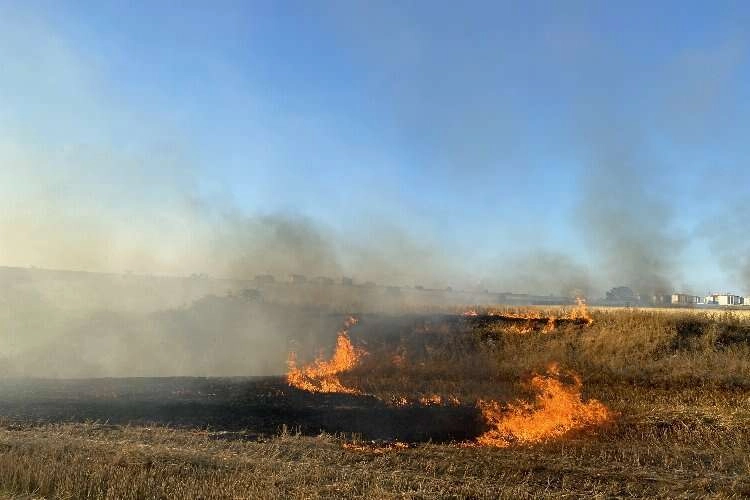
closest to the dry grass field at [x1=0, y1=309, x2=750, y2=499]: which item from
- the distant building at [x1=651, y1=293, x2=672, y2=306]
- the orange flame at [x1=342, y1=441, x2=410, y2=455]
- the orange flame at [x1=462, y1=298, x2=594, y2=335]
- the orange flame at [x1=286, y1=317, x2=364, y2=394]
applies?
the orange flame at [x1=342, y1=441, x2=410, y2=455]

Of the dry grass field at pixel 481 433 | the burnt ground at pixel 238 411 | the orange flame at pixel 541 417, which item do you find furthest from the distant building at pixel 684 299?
the burnt ground at pixel 238 411

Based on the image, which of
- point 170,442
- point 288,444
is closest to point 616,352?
point 288,444

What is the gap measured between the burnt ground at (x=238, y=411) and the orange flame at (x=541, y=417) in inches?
24.7

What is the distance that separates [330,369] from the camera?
25.8m

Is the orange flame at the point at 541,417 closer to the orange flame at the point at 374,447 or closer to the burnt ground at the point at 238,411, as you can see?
the burnt ground at the point at 238,411

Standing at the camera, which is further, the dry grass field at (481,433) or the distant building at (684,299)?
the distant building at (684,299)

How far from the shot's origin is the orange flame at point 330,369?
69.4 ft

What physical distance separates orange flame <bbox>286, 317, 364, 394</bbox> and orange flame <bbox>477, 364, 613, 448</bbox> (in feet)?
17.1

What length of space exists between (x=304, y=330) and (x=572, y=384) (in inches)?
625

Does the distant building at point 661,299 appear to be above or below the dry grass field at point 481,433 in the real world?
above

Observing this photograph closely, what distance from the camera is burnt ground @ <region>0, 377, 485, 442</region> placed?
1550cm

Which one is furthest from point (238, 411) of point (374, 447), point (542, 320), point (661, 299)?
point (661, 299)

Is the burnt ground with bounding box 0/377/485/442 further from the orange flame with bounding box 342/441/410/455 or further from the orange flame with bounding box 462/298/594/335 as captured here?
the orange flame with bounding box 462/298/594/335

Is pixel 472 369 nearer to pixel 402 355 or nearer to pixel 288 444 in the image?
pixel 402 355
